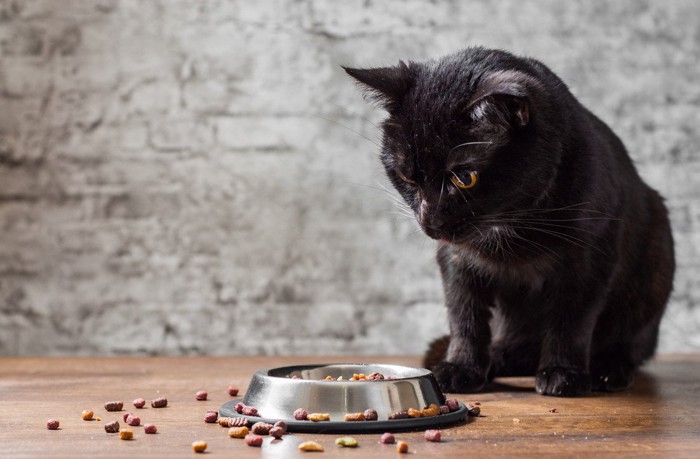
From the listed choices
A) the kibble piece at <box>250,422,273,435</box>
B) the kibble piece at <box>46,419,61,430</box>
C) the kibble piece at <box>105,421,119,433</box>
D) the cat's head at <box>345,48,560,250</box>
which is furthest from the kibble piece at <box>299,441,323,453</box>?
the cat's head at <box>345,48,560,250</box>

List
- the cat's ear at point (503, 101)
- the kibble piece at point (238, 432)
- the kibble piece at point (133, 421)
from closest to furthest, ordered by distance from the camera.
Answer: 1. the kibble piece at point (238, 432)
2. the kibble piece at point (133, 421)
3. the cat's ear at point (503, 101)

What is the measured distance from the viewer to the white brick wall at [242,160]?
2.85 meters

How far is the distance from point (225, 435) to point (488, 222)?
637mm

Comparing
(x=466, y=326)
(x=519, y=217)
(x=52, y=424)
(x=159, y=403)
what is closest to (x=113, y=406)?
(x=159, y=403)

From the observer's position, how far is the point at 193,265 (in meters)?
2.86

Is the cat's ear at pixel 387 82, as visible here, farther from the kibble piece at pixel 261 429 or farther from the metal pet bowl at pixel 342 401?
the kibble piece at pixel 261 429

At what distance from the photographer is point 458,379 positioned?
5.58ft

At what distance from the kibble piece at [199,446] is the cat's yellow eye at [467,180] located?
2.21 ft

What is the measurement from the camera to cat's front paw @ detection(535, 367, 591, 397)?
1.66 meters

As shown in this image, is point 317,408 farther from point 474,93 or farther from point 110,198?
point 110,198

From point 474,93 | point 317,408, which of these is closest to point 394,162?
point 474,93

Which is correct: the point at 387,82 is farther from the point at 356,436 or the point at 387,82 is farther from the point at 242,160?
the point at 242,160

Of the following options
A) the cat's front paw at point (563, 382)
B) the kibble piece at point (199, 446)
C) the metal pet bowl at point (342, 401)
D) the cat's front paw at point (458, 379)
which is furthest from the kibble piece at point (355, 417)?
the cat's front paw at point (563, 382)

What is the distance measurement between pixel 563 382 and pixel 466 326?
0.74 ft
